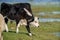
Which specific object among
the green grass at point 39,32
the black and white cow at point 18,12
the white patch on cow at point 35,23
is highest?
the black and white cow at point 18,12

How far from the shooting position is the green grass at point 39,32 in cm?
362

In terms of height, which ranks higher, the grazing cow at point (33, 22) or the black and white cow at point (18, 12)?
the black and white cow at point (18, 12)

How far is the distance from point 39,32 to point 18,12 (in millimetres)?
449

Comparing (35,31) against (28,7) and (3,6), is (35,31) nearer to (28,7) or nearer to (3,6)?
(28,7)

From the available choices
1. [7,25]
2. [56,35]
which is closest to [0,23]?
[7,25]

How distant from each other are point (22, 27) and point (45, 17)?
407 millimetres

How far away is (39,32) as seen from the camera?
3.71 m

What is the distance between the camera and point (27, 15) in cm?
372

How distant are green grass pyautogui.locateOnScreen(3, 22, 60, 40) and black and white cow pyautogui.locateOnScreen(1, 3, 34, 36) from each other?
0.07 m

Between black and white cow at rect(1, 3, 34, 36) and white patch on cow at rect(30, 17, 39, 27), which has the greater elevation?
black and white cow at rect(1, 3, 34, 36)

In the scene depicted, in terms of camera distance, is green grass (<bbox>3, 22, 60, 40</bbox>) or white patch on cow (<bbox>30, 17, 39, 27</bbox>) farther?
white patch on cow (<bbox>30, 17, 39, 27</bbox>)

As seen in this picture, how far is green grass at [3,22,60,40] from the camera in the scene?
362cm

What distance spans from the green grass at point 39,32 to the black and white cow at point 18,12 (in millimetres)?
70

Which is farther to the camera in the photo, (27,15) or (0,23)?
(27,15)
